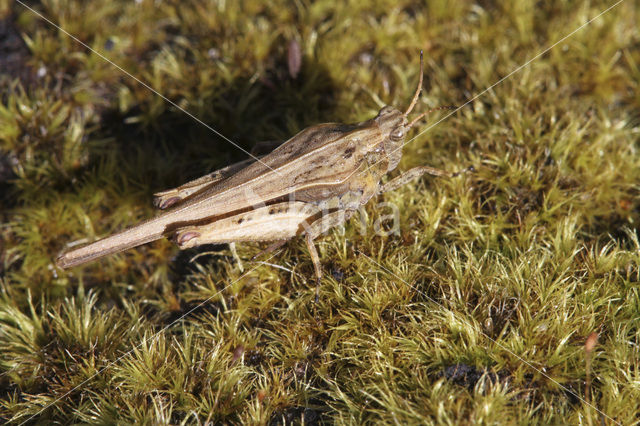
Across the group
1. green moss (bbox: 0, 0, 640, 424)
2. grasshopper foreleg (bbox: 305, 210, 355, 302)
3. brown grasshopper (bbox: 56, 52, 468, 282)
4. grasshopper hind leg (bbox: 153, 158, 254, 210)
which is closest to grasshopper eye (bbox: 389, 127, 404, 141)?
brown grasshopper (bbox: 56, 52, 468, 282)

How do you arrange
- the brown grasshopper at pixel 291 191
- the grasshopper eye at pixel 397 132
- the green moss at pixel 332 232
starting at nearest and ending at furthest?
the green moss at pixel 332 232
the brown grasshopper at pixel 291 191
the grasshopper eye at pixel 397 132

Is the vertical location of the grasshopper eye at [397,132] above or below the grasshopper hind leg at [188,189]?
below

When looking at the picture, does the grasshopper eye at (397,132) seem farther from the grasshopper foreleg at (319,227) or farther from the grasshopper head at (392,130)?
the grasshopper foreleg at (319,227)

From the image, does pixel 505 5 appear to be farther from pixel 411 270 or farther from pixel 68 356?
pixel 68 356

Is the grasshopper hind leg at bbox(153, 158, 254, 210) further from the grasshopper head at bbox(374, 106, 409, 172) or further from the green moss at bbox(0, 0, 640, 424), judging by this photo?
the grasshopper head at bbox(374, 106, 409, 172)

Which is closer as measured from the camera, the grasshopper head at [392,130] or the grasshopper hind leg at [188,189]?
the grasshopper hind leg at [188,189]

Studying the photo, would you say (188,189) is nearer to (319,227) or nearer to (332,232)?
(319,227)

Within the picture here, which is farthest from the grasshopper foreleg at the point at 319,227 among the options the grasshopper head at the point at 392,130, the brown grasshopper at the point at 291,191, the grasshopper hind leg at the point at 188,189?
the grasshopper hind leg at the point at 188,189
